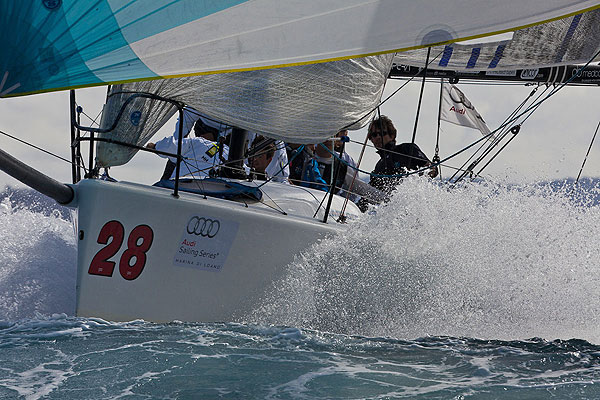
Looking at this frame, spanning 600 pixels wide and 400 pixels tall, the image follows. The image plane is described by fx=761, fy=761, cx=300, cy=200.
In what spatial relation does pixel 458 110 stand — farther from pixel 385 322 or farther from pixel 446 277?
pixel 385 322

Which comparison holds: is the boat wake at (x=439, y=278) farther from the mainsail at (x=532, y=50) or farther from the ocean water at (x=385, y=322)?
the mainsail at (x=532, y=50)

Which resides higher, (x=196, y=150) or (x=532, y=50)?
(x=532, y=50)

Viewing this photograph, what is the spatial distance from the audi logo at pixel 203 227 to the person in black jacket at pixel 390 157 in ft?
6.16

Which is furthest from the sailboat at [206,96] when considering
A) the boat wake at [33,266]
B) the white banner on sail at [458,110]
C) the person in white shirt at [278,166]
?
the white banner on sail at [458,110]

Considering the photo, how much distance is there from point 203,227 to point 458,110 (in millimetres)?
6562

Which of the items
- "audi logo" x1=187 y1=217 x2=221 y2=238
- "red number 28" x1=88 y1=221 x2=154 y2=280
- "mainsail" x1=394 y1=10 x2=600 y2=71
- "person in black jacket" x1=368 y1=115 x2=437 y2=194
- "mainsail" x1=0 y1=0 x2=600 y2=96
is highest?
"mainsail" x1=394 y1=10 x2=600 y2=71

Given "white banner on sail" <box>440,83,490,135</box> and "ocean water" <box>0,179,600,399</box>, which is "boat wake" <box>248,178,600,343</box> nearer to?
"ocean water" <box>0,179,600,399</box>

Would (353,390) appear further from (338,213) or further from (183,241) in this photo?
(338,213)

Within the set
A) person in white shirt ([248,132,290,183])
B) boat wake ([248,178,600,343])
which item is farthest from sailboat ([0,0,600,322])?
person in white shirt ([248,132,290,183])

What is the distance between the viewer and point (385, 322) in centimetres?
425

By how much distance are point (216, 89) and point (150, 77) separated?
3.82 ft

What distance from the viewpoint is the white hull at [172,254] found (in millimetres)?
4105

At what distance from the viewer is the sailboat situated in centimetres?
321

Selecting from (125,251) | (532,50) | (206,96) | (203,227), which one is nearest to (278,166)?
(206,96)
